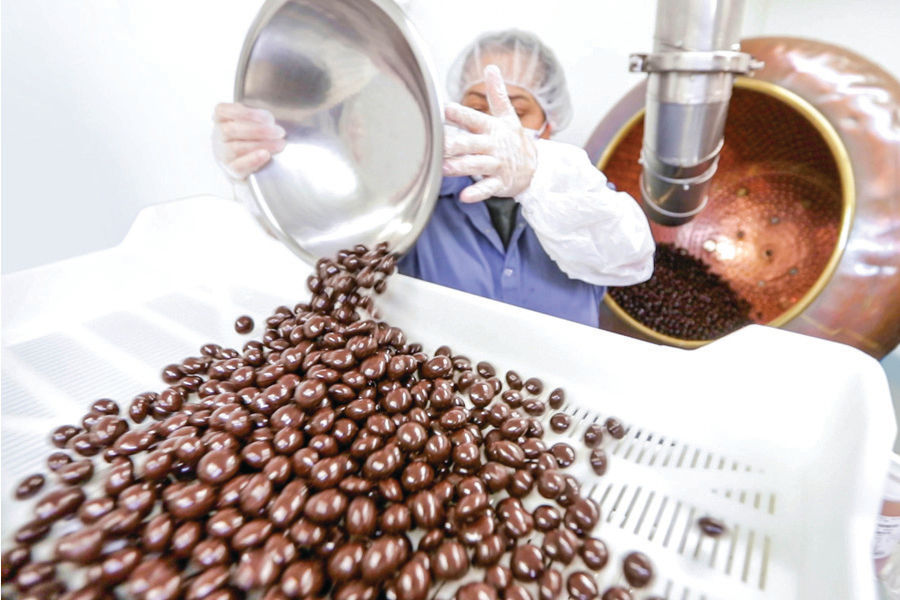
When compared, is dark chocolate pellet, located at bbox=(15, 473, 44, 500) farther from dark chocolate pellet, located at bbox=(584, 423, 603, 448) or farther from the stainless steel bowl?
dark chocolate pellet, located at bbox=(584, 423, 603, 448)

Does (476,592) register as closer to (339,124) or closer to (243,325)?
(243,325)

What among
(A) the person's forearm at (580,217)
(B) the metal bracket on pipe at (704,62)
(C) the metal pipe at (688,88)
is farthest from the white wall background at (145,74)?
(A) the person's forearm at (580,217)

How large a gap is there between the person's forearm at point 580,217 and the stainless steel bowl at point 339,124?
9.9 inches

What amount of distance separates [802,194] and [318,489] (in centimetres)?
164

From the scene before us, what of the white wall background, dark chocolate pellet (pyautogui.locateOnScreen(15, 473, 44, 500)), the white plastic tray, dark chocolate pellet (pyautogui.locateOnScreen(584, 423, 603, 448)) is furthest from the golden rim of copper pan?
dark chocolate pellet (pyautogui.locateOnScreen(15, 473, 44, 500))

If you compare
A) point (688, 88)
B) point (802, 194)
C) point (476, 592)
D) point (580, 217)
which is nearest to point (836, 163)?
point (802, 194)

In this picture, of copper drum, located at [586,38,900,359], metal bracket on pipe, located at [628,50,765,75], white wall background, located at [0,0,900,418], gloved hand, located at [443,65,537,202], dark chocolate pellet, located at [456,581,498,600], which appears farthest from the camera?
white wall background, located at [0,0,900,418]

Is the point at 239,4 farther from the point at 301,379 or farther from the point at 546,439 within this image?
the point at 546,439

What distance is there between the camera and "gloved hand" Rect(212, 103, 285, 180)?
981mm

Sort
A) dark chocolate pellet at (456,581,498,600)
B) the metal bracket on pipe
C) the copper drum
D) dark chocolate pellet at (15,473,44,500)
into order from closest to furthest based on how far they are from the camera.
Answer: dark chocolate pellet at (456,581,498,600), dark chocolate pellet at (15,473,44,500), the metal bracket on pipe, the copper drum

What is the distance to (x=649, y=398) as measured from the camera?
2.15ft

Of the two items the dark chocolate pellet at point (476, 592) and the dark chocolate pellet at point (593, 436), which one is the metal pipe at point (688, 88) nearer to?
the dark chocolate pellet at point (593, 436)

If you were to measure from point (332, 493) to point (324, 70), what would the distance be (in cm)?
84

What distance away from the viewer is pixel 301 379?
→ 68cm
